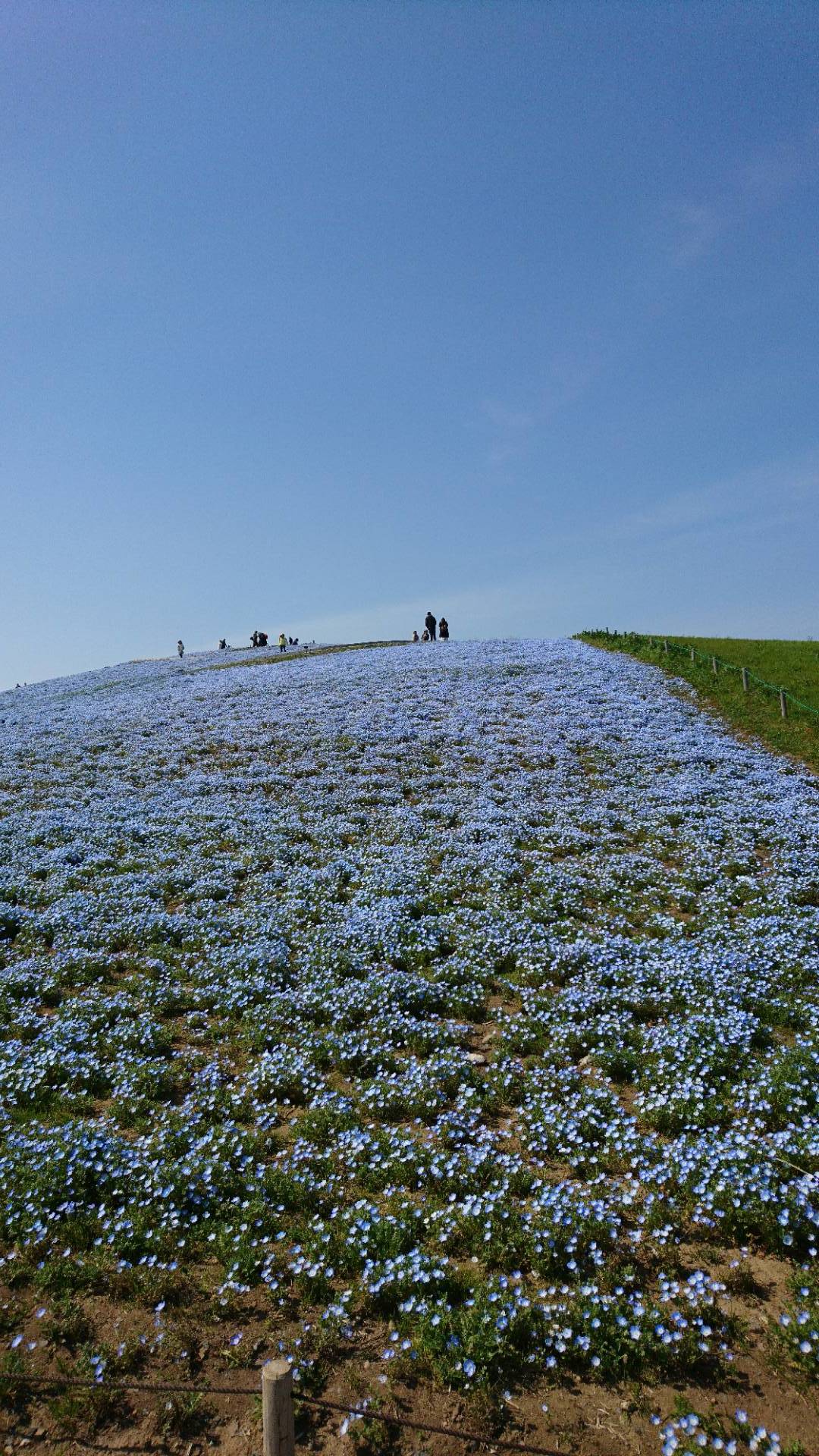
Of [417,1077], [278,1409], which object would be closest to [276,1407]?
[278,1409]

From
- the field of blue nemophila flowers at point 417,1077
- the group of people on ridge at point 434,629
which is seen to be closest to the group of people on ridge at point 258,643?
the group of people on ridge at point 434,629

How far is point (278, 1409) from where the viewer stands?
495 cm

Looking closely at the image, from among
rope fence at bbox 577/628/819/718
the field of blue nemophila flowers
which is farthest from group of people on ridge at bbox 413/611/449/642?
the field of blue nemophila flowers

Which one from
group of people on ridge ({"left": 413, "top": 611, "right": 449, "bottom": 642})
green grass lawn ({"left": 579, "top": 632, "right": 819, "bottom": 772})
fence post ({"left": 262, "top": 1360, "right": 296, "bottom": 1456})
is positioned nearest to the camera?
fence post ({"left": 262, "top": 1360, "right": 296, "bottom": 1456})

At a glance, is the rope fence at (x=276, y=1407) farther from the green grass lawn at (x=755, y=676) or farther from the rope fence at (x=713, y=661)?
the rope fence at (x=713, y=661)

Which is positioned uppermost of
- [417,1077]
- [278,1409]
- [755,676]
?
[755,676]

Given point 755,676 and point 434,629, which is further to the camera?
point 434,629

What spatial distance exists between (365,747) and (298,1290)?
20.6 m

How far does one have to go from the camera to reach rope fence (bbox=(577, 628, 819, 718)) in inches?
1051

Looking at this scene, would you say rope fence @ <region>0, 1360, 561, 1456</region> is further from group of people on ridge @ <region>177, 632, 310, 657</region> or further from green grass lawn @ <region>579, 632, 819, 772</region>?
group of people on ridge @ <region>177, 632, 310, 657</region>

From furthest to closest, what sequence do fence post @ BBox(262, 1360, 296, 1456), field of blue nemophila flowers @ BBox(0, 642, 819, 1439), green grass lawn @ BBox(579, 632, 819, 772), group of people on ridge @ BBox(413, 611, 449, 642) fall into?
group of people on ridge @ BBox(413, 611, 449, 642) < green grass lawn @ BBox(579, 632, 819, 772) < field of blue nemophila flowers @ BBox(0, 642, 819, 1439) < fence post @ BBox(262, 1360, 296, 1456)

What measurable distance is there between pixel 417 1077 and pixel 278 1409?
512 cm

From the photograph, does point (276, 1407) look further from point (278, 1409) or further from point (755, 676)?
point (755, 676)

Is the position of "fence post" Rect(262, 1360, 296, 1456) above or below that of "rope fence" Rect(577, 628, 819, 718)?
below
